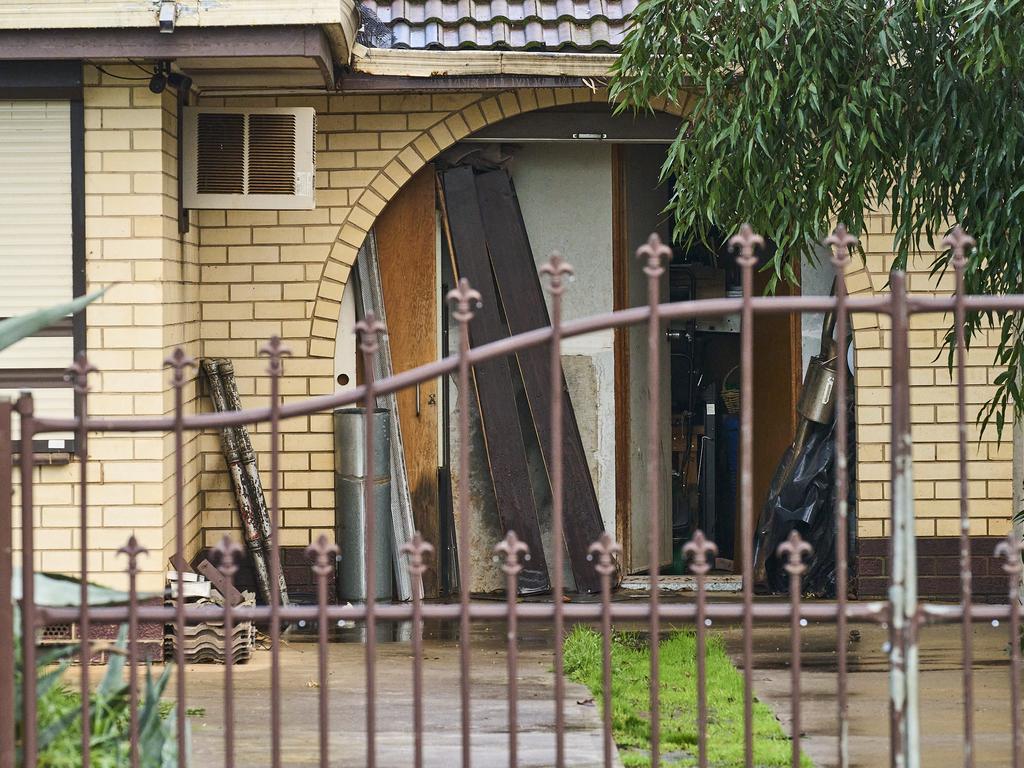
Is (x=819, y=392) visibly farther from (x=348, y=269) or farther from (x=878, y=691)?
(x=348, y=269)

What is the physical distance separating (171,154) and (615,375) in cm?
320

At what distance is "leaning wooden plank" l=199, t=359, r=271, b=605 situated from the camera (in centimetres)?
797

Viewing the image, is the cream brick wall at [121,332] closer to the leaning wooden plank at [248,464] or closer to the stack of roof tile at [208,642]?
the stack of roof tile at [208,642]

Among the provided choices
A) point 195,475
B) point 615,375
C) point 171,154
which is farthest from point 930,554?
point 171,154

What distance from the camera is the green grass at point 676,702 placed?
529cm

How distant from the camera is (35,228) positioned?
22.7 feet

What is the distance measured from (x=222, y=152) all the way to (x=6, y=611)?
4.65 metres

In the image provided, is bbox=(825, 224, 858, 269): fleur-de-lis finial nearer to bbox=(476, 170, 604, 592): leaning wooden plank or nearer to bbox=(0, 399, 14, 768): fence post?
bbox=(0, 399, 14, 768): fence post

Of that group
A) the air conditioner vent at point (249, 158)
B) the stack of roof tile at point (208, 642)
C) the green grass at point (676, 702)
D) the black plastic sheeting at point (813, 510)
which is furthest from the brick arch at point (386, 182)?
the green grass at point (676, 702)

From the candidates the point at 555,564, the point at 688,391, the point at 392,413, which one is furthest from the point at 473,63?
the point at 555,564

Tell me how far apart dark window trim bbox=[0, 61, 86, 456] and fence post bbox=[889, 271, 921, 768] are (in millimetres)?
4552

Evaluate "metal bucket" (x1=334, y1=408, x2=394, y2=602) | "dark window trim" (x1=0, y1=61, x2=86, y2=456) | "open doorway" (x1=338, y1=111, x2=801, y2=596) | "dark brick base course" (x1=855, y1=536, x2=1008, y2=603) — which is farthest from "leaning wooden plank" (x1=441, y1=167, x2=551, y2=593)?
"dark window trim" (x1=0, y1=61, x2=86, y2=456)

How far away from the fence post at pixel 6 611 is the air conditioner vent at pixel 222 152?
4.39 metres

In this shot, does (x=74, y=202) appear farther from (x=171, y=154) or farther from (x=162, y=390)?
→ (x=162, y=390)
